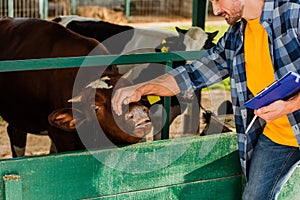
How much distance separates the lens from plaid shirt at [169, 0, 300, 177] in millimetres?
3121

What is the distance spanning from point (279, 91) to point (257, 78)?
42 cm

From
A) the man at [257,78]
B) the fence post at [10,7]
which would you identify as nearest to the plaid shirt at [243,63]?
the man at [257,78]

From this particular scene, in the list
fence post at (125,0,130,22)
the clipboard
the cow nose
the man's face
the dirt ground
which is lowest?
the dirt ground

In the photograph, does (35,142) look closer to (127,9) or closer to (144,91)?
(144,91)

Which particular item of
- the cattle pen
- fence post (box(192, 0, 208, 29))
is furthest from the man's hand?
fence post (box(192, 0, 208, 29))

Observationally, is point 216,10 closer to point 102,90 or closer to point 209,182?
point 209,182

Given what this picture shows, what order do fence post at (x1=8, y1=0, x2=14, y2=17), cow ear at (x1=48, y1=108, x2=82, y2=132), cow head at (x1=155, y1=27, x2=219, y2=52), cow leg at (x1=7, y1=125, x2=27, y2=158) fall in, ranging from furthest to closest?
fence post at (x1=8, y1=0, x2=14, y2=17) < cow head at (x1=155, y1=27, x2=219, y2=52) < cow leg at (x1=7, y1=125, x2=27, y2=158) < cow ear at (x1=48, y1=108, x2=82, y2=132)

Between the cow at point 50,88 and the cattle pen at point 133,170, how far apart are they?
0.46m

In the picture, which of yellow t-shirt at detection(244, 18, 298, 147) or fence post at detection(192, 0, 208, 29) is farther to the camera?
fence post at detection(192, 0, 208, 29)

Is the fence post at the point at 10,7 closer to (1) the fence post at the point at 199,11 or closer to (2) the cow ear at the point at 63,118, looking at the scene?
(1) the fence post at the point at 199,11

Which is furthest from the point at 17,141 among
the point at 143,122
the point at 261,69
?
the point at 261,69

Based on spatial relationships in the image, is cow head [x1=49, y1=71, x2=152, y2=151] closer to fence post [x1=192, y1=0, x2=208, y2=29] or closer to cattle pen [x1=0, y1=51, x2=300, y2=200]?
cattle pen [x1=0, y1=51, x2=300, y2=200]

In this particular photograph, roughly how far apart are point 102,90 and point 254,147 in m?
1.37

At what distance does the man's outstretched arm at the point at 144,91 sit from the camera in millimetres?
3378
